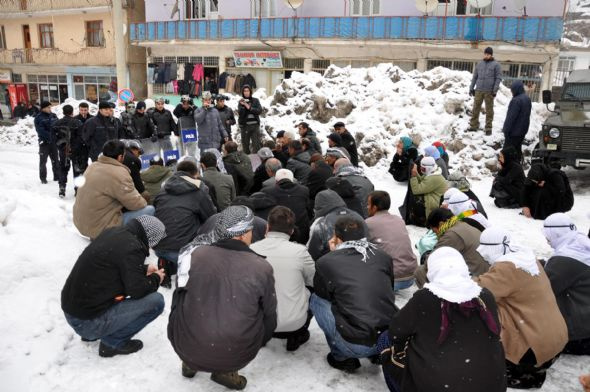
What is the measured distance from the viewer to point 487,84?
11844 millimetres

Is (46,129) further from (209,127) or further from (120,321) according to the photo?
(120,321)

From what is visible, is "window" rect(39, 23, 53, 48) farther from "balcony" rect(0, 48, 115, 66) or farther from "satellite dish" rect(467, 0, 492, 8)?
"satellite dish" rect(467, 0, 492, 8)

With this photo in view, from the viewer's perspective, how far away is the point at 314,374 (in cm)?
388

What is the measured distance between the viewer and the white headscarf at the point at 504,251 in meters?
3.37

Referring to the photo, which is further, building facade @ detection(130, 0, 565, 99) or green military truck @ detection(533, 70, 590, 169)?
building facade @ detection(130, 0, 565, 99)

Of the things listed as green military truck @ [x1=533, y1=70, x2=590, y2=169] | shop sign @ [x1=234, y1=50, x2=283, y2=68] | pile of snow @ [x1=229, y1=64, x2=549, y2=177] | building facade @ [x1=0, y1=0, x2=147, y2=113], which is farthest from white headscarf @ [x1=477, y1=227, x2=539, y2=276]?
building facade @ [x1=0, y1=0, x2=147, y2=113]

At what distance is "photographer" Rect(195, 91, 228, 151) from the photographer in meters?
10.9

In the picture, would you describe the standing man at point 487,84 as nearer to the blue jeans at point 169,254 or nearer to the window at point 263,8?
the blue jeans at point 169,254

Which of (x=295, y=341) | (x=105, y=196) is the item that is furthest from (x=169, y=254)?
(x=295, y=341)

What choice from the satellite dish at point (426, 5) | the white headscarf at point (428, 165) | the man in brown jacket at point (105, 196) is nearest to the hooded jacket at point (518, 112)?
the white headscarf at point (428, 165)

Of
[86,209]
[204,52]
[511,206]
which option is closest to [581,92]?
[511,206]

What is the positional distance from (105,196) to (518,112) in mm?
9308

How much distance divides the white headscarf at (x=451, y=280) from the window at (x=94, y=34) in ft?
109

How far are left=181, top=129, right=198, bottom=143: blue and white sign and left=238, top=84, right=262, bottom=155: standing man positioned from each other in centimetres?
124
